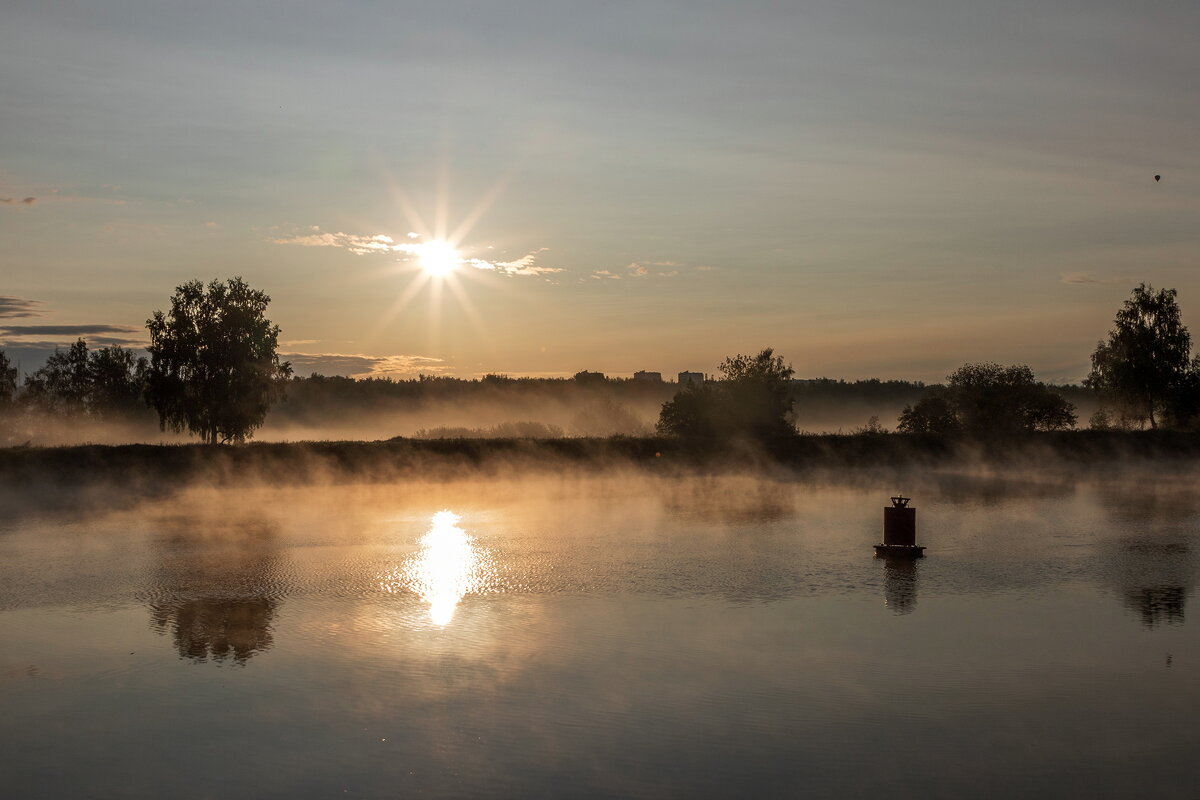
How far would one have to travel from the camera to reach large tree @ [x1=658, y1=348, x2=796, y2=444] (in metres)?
84.5

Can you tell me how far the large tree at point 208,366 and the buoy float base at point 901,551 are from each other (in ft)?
210

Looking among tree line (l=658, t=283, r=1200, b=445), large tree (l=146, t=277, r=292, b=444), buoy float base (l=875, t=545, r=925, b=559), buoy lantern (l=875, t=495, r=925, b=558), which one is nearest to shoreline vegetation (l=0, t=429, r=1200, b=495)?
tree line (l=658, t=283, r=1200, b=445)

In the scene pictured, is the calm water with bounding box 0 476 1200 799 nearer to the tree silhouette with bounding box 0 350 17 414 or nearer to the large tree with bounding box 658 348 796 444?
the large tree with bounding box 658 348 796 444

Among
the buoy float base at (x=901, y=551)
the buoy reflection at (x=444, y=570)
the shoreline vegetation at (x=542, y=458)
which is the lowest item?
the buoy reflection at (x=444, y=570)

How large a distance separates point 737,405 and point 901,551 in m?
58.1

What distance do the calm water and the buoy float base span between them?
32cm

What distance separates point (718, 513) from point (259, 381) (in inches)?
2076

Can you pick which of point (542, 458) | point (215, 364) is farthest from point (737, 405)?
point (215, 364)

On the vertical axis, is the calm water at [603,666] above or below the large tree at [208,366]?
below

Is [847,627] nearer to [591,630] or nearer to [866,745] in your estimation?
[591,630]

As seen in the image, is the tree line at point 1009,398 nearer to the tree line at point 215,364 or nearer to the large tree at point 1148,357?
the large tree at point 1148,357

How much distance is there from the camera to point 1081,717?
13.7 meters

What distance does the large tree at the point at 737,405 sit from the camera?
8450 cm

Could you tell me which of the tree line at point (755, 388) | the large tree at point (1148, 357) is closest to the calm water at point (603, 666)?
the tree line at point (755, 388)
